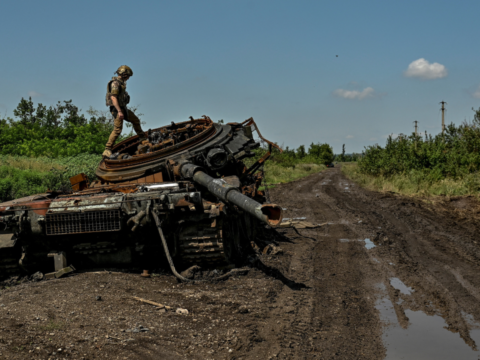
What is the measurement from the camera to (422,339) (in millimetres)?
4707

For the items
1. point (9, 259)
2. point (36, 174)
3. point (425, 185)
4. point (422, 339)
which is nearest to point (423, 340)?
point (422, 339)

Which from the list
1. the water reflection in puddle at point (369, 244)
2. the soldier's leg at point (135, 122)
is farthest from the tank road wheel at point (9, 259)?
the water reflection in puddle at point (369, 244)

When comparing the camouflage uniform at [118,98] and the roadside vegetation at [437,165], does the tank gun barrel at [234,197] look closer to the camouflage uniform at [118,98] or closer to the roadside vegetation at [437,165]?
the camouflage uniform at [118,98]

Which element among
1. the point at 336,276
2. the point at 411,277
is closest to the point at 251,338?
the point at 336,276

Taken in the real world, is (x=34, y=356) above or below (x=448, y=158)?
below

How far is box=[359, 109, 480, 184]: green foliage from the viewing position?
19547 millimetres

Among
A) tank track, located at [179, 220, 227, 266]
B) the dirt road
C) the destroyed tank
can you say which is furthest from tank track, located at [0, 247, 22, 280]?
tank track, located at [179, 220, 227, 266]

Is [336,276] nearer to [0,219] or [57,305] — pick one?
[57,305]

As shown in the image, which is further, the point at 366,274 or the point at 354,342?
the point at 366,274

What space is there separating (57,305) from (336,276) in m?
3.97

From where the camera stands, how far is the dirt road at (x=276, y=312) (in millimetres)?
4305

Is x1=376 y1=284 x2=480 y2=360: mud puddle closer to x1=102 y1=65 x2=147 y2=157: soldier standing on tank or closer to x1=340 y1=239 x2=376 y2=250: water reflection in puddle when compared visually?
x1=340 y1=239 x2=376 y2=250: water reflection in puddle

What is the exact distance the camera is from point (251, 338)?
15.0 ft

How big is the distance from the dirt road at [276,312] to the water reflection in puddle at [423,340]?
1 cm
